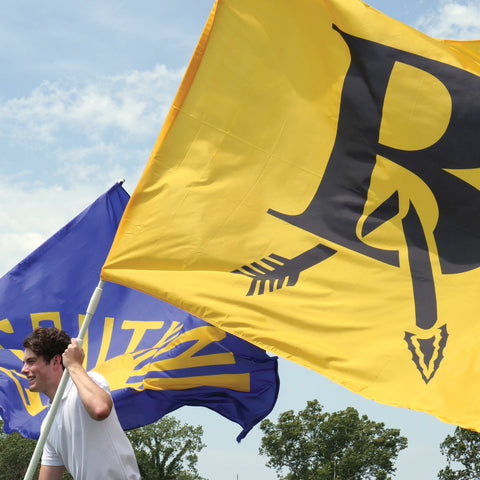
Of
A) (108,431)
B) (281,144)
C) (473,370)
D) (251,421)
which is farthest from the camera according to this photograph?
(251,421)

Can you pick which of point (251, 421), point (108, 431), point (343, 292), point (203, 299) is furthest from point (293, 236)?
point (251, 421)

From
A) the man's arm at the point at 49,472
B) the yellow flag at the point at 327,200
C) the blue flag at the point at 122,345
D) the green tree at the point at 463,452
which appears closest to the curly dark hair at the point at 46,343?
the man's arm at the point at 49,472

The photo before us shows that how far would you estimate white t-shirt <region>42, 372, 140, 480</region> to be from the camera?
364 cm

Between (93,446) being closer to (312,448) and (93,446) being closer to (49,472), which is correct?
(49,472)

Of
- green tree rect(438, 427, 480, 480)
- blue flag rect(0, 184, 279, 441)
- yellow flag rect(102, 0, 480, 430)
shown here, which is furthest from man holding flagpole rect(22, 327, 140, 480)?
green tree rect(438, 427, 480, 480)

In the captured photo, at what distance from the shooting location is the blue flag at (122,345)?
9.45 metres

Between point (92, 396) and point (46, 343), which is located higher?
point (46, 343)

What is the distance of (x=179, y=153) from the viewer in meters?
5.50

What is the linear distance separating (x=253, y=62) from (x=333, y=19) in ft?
2.85

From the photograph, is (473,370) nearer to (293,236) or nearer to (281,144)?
(293,236)

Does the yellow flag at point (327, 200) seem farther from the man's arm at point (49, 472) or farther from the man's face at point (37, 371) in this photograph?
the man's arm at point (49, 472)

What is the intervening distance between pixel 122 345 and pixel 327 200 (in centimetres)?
482

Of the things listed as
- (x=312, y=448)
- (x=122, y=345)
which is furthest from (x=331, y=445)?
(x=122, y=345)

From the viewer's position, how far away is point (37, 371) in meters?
4.15
